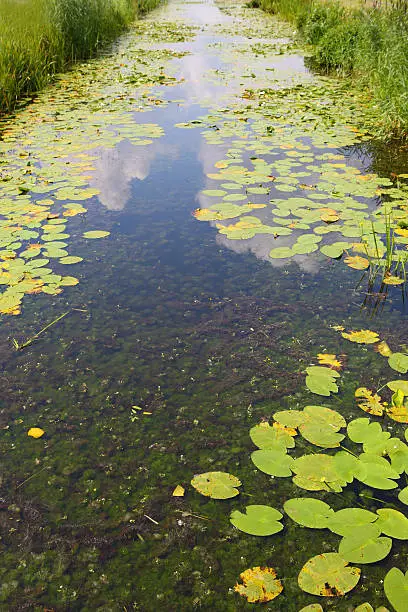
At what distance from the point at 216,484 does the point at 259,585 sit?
0.32m

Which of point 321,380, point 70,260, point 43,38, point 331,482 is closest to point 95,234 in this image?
point 70,260

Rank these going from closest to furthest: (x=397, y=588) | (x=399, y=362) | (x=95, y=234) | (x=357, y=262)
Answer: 1. (x=397, y=588)
2. (x=399, y=362)
3. (x=357, y=262)
4. (x=95, y=234)

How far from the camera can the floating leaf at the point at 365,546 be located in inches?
51.0

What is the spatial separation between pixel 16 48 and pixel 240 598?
6767 mm

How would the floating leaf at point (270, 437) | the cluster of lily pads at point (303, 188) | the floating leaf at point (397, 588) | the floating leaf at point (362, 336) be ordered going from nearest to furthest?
the floating leaf at point (397, 588) → the floating leaf at point (270, 437) → the floating leaf at point (362, 336) → the cluster of lily pads at point (303, 188)

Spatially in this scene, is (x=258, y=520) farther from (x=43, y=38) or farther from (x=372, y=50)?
(x=43, y=38)

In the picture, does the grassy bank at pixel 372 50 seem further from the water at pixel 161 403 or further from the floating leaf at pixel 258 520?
the floating leaf at pixel 258 520

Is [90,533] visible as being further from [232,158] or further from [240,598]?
[232,158]

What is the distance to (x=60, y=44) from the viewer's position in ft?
27.3

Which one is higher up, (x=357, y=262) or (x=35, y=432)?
(x=357, y=262)

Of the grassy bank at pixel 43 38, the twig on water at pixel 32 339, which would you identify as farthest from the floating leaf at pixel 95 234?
the grassy bank at pixel 43 38

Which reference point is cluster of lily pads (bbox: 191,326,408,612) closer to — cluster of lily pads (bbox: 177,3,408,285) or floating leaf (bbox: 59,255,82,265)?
cluster of lily pads (bbox: 177,3,408,285)

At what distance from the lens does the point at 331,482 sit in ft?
4.96

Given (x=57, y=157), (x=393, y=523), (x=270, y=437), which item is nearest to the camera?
(x=393, y=523)
